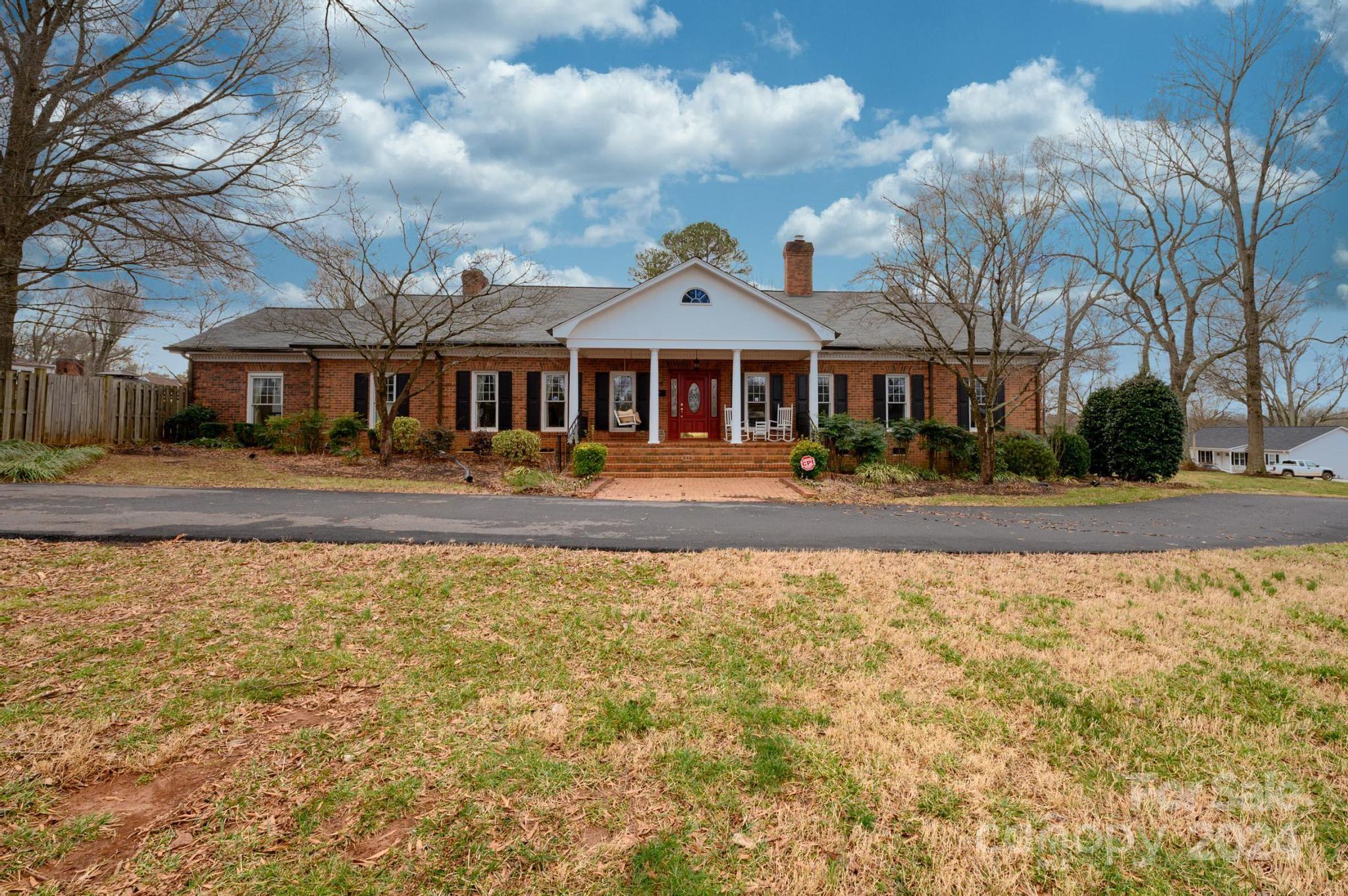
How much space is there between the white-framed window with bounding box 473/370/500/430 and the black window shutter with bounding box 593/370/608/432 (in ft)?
9.65

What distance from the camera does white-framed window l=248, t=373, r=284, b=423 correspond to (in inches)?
763

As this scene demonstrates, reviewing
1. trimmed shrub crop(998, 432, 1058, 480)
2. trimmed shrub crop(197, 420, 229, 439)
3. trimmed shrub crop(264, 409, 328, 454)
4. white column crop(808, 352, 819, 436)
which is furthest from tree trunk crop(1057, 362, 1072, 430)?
trimmed shrub crop(197, 420, 229, 439)

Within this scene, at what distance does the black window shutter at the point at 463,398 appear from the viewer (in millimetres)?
19000

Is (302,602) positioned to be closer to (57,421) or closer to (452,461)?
(452,461)

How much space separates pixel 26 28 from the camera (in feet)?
38.7

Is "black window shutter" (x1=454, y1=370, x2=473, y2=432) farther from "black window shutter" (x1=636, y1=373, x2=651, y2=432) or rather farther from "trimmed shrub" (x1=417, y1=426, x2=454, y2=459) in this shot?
"black window shutter" (x1=636, y1=373, x2=651, y2=432)

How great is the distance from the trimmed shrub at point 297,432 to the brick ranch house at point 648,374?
147 cm

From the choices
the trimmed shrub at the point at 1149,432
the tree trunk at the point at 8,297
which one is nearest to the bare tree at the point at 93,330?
the tree trunk at the point at 8,297

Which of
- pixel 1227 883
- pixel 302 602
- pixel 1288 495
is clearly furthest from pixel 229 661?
pixel 1288 495

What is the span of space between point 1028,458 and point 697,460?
8283mm

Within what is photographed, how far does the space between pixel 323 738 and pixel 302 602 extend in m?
2.22

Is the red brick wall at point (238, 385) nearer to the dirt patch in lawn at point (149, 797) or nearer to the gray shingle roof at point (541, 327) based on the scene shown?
the gray shingle roof at point (541, 327)

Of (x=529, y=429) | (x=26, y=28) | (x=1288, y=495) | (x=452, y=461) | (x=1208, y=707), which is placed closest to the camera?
(x=1208, y=707)

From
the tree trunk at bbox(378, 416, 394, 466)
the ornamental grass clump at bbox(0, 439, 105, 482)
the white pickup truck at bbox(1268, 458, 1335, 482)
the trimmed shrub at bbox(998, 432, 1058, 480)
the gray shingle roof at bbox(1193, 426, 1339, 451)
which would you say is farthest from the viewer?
the white pickup truck at bbox(1268, 458, 1335, 482)
